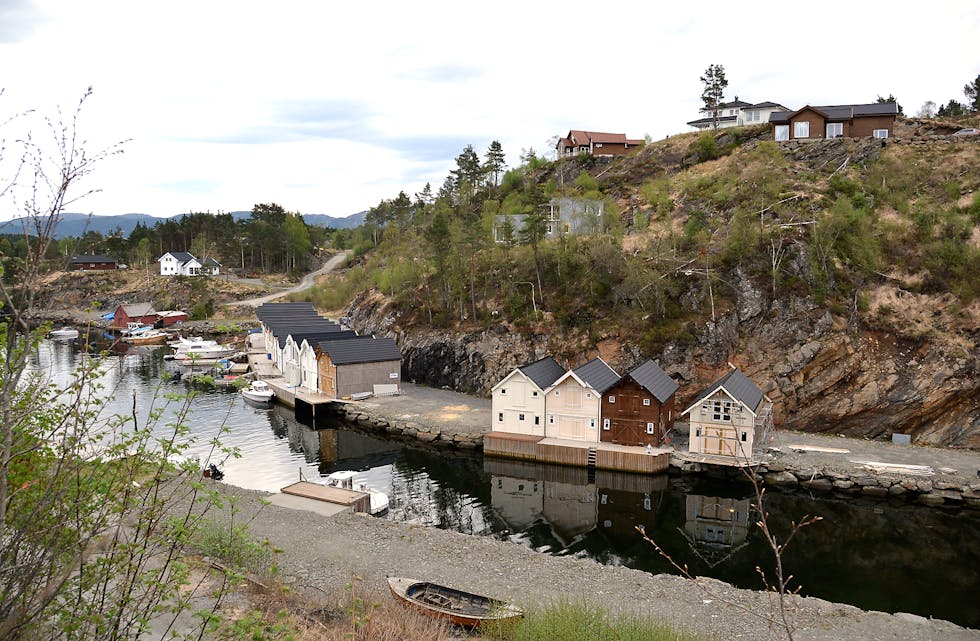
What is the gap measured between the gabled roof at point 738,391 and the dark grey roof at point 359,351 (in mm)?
25444

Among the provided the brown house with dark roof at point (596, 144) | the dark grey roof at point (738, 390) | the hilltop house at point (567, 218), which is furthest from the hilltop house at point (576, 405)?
the brown house with dark roof at point (596, 144)

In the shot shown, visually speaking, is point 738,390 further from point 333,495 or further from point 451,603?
point 451,603

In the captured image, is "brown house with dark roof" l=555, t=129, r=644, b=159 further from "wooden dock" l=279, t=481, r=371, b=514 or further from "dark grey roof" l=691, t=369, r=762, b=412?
"wooden dock" l=279, t=481, r=371, b=514

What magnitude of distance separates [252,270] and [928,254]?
114577mm

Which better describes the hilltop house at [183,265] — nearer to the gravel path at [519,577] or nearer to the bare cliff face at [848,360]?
the bare cliff face at [848,360]

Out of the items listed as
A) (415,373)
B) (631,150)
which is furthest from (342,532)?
(631,150)

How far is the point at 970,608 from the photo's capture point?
74.6 feet

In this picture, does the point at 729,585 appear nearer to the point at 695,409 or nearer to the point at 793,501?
the point at 793,501

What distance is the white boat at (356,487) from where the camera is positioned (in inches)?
1215

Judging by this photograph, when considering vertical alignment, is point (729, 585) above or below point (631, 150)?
below

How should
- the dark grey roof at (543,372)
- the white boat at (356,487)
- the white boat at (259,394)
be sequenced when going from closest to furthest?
the white boat at (356,487)
the dark grey roof at (543,372)
the white boat at (259,394)

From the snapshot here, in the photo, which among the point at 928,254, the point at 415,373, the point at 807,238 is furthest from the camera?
the point at 415,373

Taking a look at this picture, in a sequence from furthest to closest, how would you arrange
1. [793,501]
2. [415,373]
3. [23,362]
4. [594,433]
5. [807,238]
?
1. [415,373]
2. [807,238]
3. [594,433]
4. [793,501]
5. [23,362]

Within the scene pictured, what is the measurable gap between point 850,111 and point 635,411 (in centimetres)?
5548
